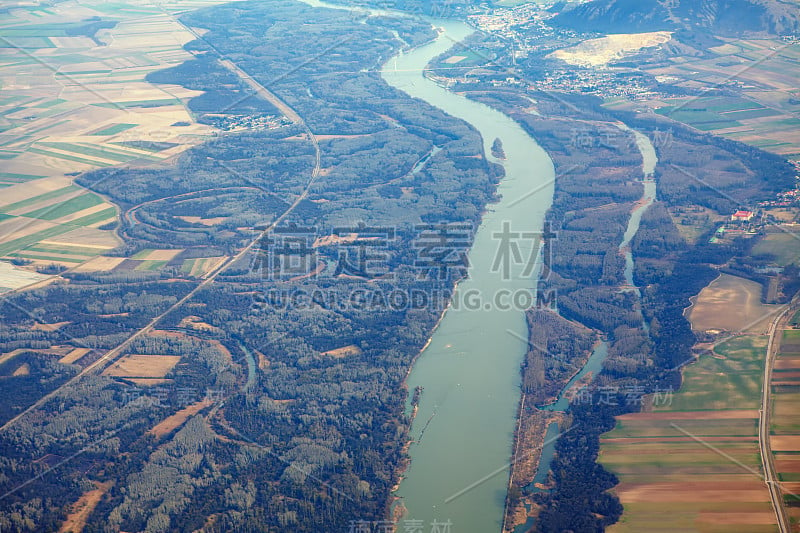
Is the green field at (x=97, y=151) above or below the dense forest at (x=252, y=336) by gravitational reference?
above

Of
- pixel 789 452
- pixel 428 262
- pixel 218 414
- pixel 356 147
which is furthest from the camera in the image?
pixel 356 147

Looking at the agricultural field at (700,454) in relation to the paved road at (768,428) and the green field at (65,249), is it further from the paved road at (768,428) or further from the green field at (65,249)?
the green field at (65,249)

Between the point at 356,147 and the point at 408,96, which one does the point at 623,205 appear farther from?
the point at 408,96

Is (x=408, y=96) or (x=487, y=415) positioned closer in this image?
(x=487, y=415)

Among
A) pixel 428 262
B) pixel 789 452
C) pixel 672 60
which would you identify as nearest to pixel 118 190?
pixel 428 262

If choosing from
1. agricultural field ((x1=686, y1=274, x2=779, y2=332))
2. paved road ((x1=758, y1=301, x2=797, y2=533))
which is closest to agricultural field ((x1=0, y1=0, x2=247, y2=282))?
agricultural field ((x1=686, y1=274, x2=779, y2=332))

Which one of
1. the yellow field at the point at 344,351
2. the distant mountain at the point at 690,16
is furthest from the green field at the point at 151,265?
the distant mountain at the point at 690,16

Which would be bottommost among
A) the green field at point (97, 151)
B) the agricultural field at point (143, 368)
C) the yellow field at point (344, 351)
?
the agricultural field at point (143, 368)
